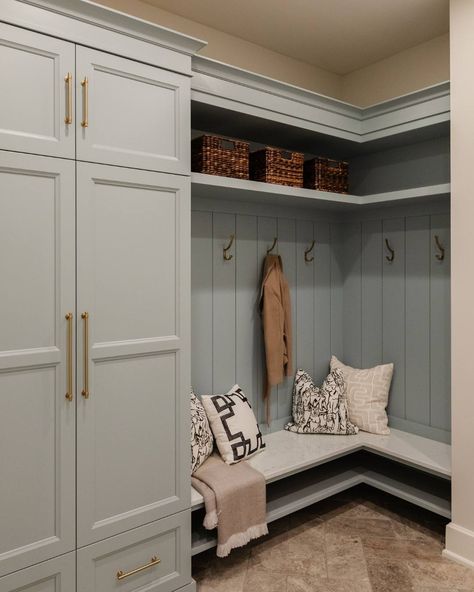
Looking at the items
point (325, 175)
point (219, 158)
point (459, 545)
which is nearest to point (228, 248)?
point (219, 158)

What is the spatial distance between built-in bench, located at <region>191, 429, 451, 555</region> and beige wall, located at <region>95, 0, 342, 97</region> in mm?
2237

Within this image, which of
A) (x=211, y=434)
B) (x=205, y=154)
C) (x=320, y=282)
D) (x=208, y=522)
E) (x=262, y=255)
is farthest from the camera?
(x=320, y=282)

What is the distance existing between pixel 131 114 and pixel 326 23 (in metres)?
1.46

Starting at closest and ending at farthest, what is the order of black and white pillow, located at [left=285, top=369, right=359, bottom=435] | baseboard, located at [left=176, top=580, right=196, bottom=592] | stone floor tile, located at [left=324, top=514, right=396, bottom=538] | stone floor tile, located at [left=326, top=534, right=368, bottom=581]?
baseboard, located at [left=176, top=580, right=196, bottom=592], stone floor tile, located at [left=326, top=534, right=368, bottom=581], stone floor tile, located at [left=324, top=514, right=396, bottom=538], black and white pillow, located at [left=285, top=369, right=359, bottom=435]

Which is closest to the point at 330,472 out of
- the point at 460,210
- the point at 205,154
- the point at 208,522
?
the point at 208,522

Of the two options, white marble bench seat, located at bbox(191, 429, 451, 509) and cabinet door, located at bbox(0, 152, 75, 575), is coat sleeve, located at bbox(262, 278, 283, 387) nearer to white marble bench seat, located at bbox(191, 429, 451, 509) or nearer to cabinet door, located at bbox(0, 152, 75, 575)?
white marble bench seat, located at bbox(191, 429, 451, 509)

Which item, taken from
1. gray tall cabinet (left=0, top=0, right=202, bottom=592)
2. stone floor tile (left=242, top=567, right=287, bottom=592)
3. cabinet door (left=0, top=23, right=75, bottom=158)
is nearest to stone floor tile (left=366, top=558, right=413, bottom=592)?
stone floor tile (left=242, top=567, right=287, bottom=592)

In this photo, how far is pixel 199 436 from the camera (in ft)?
8.07

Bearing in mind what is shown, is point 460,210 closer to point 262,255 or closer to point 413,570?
point 262,255

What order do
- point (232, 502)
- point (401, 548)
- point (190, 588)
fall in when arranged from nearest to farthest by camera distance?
point (190, 588) → point (232, 502) → point (401, 548)

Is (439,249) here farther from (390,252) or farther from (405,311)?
(405,311)

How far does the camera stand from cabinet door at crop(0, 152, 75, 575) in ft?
5.62

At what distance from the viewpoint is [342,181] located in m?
3.05

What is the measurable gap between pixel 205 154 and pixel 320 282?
4.33ft
